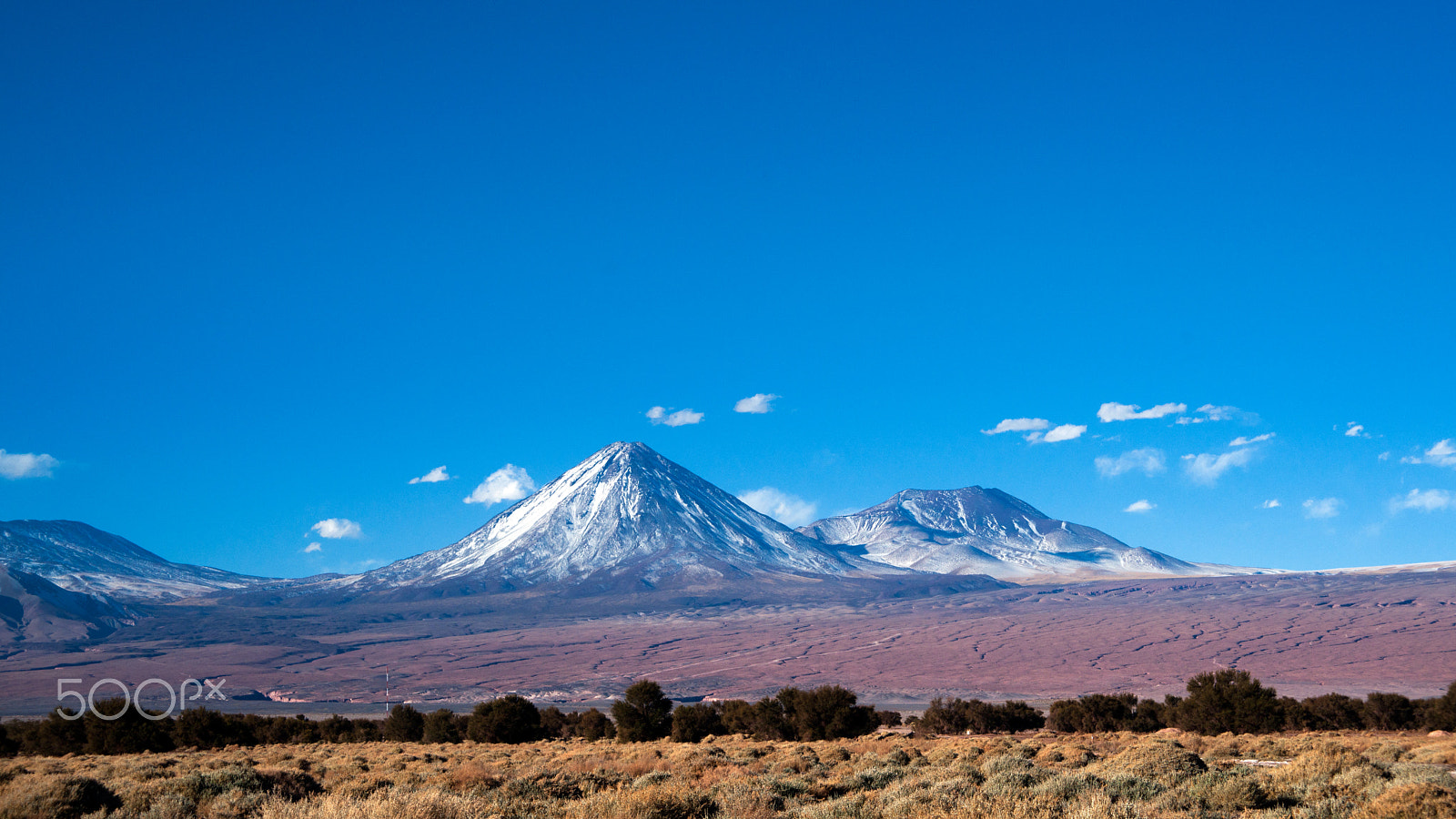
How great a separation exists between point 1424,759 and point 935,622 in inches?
5630

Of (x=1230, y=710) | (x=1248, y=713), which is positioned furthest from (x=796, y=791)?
(x=1230, y=710)

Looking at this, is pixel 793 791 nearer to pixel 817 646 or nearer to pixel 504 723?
pixel 504 723

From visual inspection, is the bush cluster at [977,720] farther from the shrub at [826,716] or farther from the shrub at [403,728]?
the shrub at [403,728]

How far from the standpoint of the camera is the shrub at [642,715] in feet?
116

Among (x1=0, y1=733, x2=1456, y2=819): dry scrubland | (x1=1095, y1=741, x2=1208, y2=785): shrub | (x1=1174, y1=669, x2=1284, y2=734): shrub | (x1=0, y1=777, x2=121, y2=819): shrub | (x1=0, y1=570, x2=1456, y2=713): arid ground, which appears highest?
(x1=0, y1=777, x2=121, y2=819): shrub

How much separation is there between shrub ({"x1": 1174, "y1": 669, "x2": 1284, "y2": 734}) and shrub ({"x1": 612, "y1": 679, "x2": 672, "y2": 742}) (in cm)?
2013

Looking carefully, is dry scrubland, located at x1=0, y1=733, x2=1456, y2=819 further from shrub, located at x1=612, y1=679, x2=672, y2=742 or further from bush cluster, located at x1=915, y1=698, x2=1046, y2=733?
bush cluster, located at x1=915, y1=698, x2=1046, y2=733

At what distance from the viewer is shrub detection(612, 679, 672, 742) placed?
116ft

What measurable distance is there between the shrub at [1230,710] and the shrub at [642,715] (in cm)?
2013

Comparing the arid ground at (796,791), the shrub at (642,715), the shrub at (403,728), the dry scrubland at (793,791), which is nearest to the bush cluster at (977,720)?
the shrub at (642,715)

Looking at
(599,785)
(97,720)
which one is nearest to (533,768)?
(599,785)

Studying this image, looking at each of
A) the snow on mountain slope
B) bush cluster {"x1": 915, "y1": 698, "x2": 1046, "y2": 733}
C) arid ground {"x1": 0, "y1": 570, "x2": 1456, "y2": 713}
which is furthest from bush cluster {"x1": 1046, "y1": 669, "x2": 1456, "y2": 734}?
the snow on mountain slope

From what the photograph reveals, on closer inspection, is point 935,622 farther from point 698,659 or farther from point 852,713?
point 852,713

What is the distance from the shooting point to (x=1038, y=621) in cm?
14938
